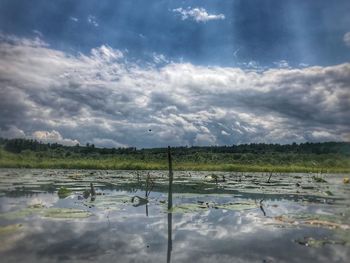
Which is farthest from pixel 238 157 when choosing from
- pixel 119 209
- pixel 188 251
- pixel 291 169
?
pixel 188 251

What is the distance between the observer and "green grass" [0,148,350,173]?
45.7 meters

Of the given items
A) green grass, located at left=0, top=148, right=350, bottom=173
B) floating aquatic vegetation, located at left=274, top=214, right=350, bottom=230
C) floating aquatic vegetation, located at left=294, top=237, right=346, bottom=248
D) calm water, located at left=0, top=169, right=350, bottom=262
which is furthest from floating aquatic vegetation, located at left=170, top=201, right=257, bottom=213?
green grass, located at left=0, top=148, right=350, bottom=173

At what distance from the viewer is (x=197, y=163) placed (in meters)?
56.8

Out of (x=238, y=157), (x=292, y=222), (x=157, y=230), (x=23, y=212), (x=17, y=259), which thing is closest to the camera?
(x=17, y=259)

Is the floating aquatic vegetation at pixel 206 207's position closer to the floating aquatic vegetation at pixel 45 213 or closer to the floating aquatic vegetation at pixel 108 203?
the floating aquatic vegetation at pixel 108 203

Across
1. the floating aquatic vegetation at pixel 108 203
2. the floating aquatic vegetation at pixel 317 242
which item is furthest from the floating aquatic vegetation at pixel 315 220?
the floating aquatic vegetation at pixel 108 203

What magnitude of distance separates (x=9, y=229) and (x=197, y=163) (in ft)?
164

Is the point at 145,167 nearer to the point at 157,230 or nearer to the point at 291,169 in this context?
the point at 291,169

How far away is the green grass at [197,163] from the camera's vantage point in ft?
150

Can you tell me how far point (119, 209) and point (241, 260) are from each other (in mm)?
5527

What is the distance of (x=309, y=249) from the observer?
6328 millimetres

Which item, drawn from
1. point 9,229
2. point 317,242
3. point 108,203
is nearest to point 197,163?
point 108,203

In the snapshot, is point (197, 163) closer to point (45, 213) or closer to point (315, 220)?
point (45, 213)

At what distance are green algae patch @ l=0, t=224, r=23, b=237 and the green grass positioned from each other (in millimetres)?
32138
